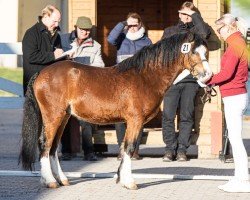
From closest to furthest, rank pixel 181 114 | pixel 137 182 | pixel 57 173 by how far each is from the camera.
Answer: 1. pixel 57 173
2. pixel 137 182
3. pixel 181 114

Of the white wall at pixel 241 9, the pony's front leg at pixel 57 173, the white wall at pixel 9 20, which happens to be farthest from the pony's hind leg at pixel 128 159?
the white wall at pixel 9 20

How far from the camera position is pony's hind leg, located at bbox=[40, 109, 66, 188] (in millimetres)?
8891

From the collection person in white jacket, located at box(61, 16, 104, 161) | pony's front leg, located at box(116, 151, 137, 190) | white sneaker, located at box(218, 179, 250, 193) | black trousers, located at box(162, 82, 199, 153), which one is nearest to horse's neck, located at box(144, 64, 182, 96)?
pony's front leg, located at box(116, 151, 137, 190)

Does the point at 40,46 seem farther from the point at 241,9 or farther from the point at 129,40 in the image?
the point at 241,9

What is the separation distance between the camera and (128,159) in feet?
29.0

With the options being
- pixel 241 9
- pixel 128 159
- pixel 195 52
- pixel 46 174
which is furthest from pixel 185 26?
pixel 241 9

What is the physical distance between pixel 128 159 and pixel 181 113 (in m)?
3.21

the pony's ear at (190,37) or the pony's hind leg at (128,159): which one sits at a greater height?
the pony's ear at (190,37)

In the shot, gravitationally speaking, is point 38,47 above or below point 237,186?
above

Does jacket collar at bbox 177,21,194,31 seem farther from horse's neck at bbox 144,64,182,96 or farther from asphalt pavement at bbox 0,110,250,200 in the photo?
horse's neck at bbox 144,64,182,96

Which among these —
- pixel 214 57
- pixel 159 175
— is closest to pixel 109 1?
pixel 214 57

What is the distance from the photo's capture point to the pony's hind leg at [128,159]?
347 inches

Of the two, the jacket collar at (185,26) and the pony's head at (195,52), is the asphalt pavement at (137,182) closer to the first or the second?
the pony's head at (195,52)

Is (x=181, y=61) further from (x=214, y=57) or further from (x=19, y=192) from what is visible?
(x=214, y=57)
